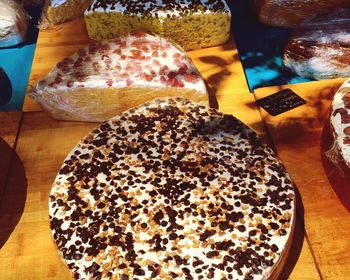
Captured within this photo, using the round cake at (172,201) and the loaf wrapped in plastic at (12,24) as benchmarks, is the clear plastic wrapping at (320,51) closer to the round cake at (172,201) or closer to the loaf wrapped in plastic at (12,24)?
the round cake at (172,201)

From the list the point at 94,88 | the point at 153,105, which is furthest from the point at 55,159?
the point at 153,105

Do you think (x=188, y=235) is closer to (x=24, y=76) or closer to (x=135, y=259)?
(x=135, y=259)

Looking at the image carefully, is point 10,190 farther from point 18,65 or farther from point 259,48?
point 259,48

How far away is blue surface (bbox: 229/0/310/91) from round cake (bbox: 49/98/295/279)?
82cm

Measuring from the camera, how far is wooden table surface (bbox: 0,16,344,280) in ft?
7.14

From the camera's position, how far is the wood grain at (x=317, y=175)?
2195 millimetres

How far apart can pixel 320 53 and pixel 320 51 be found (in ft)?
0.04

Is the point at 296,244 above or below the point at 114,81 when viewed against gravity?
below

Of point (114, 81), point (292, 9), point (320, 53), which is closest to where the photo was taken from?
point (114, 81)

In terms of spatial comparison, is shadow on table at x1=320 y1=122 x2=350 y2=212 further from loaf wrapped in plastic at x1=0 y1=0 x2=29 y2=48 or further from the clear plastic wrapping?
loaf wrapped in plastic at x1=0 y1=0 x2=29 y2=48

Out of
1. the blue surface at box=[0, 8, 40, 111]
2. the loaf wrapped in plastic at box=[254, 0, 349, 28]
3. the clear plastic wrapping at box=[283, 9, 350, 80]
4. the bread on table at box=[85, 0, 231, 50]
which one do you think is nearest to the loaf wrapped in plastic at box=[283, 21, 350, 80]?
the clear plastic wrapping at box=[283, 9, 350, 80]

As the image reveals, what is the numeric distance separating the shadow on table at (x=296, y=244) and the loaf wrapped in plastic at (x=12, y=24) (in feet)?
8.01

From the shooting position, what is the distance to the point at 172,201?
→ 2.19 meters

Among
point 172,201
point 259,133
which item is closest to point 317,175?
point 259,133
